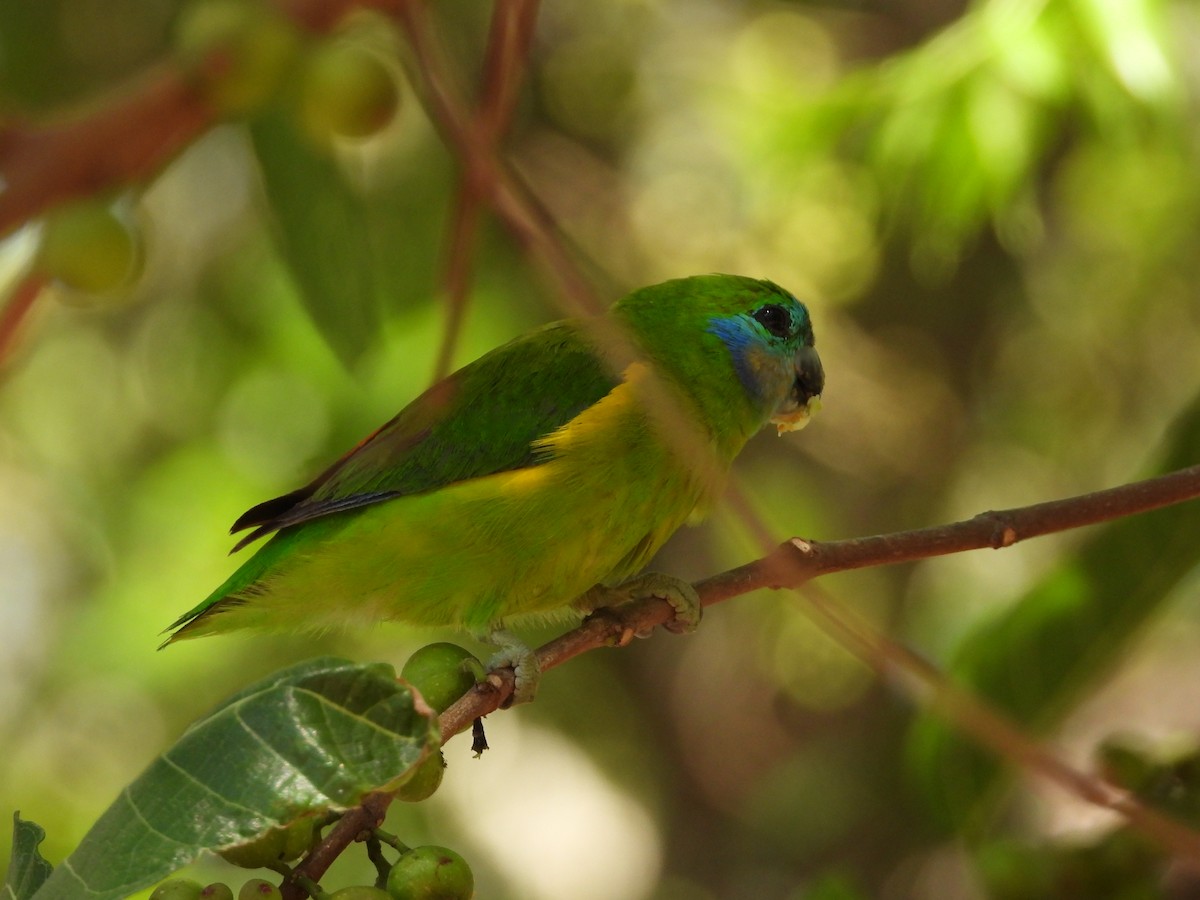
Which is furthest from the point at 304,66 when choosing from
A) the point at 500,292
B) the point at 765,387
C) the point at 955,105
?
the point at 500,292

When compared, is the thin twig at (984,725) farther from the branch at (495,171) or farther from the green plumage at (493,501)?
the green plumage at (493,501)

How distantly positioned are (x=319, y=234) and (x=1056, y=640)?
4.80ft

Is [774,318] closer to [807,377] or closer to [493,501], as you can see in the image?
[807,377]

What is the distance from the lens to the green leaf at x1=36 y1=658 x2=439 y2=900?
120 cm

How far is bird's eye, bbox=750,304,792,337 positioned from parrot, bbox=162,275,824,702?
193mm

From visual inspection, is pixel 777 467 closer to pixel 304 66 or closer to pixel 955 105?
pixel 955 105

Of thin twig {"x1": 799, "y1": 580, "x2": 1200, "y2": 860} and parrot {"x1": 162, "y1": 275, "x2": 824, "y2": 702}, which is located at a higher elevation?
parrot {"x1": 162, "y1": 275, "x2": 824, "y2": 702}

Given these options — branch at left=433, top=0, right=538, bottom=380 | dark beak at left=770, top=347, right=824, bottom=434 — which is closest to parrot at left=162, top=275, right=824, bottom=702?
dark beak at left=770, top=347, right=824, bottom=434

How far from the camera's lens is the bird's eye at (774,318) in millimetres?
2701

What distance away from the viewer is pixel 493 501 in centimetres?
235

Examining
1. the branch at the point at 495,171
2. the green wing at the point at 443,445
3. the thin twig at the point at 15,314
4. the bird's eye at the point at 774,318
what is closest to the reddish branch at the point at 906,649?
the branch at the point at 495,171

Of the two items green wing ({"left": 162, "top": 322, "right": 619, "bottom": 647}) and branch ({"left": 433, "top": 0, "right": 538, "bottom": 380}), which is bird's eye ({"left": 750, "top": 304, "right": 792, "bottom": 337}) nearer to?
green wing ({"left": 162, "top": 322, "right": 619, "bottom": 647})

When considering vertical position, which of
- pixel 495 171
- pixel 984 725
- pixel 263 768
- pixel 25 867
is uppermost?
pixel 495 171

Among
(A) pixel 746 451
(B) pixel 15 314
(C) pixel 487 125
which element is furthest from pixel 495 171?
(A) pixel 746 451
